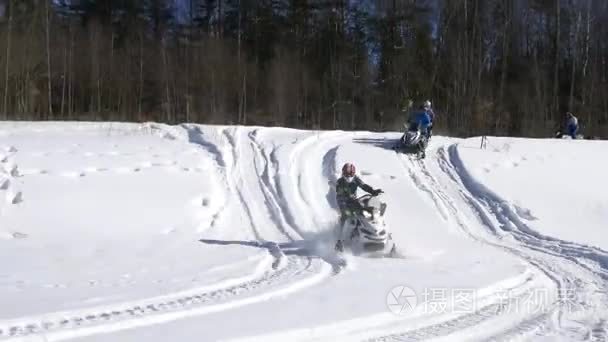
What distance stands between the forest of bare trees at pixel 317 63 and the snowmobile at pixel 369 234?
25631 millimetres

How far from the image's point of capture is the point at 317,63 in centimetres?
4447

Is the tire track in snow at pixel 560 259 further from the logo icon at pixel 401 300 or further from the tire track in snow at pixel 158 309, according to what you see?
the tire track in snow at pixel 158 309

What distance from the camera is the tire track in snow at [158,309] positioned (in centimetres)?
654

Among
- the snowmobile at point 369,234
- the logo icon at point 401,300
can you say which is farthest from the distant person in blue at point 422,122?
the logo icon at point 401,300

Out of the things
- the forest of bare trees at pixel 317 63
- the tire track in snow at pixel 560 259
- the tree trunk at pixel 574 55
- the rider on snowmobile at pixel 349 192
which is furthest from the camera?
the tree trunk at pixel 574 55

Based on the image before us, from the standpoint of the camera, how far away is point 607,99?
44.7m

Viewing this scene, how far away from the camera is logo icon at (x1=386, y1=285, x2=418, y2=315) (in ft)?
25.4

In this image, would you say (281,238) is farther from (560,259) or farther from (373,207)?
(560,259)

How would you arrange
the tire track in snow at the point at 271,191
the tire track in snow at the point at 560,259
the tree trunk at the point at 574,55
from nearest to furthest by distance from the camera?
the tire track in snow at the point at 560,259, the tire track in snow at the point at 271,191, the tree trunk at the point at 574,55

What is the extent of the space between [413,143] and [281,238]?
29.2 ft

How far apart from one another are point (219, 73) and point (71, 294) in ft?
112

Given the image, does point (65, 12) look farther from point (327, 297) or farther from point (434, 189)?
point (327, 297)

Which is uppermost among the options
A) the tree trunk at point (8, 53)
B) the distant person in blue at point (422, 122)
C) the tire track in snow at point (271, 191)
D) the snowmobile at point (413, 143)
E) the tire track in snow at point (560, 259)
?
the tree trunk at point (8, 53)

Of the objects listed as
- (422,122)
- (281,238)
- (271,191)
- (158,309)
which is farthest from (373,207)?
(422,122)
